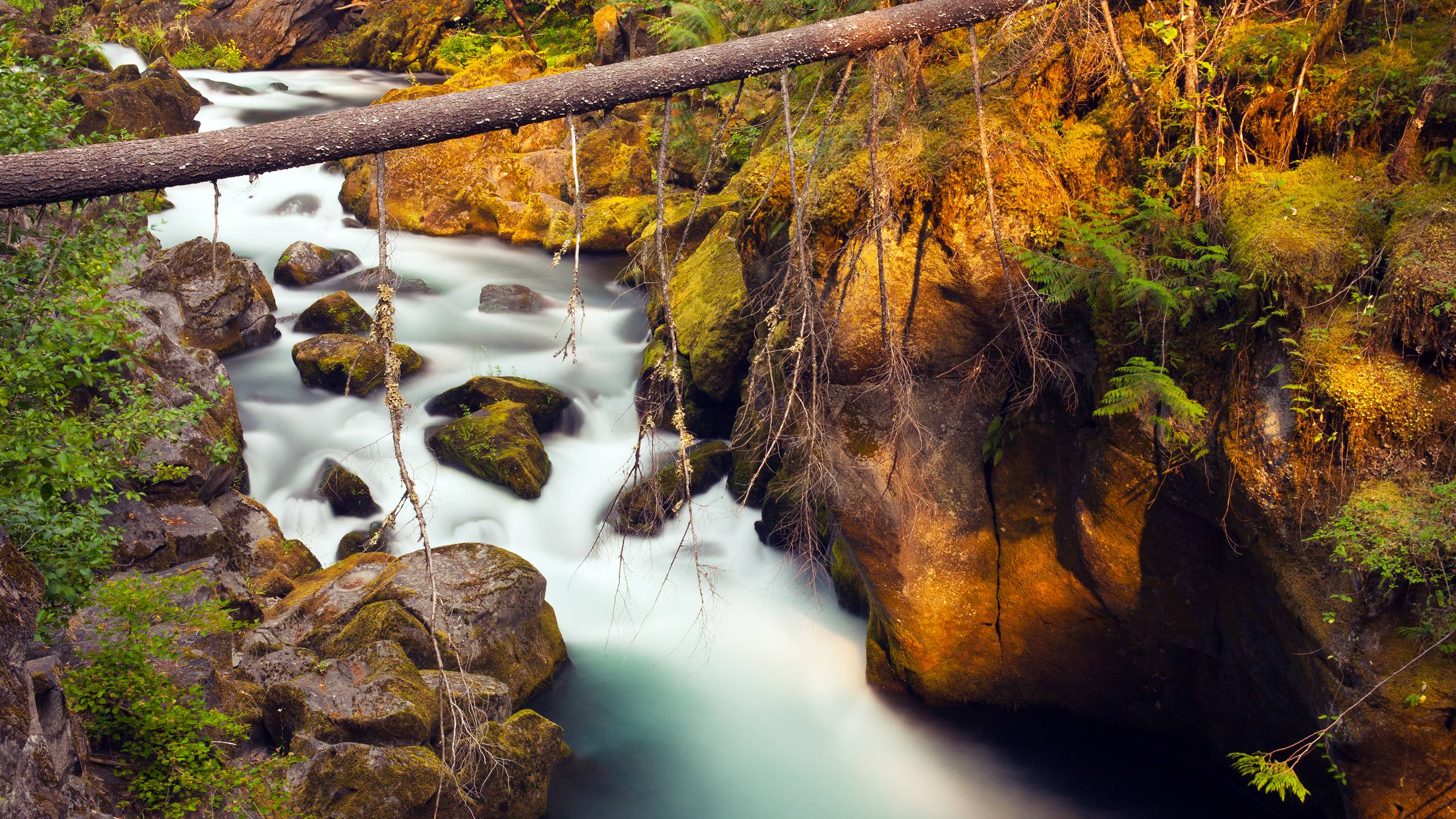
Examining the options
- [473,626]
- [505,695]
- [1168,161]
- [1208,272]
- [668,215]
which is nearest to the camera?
[1208,272]

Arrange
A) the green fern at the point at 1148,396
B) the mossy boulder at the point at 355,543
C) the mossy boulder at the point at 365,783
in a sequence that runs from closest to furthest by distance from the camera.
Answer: the green fern at the point at 1148,396 < the mossy boulder at the point at 365,783 < the mossy boulder at the point at 355,543

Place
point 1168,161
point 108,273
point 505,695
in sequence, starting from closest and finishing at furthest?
point 108,273 < point 1168,161 < point 505,695

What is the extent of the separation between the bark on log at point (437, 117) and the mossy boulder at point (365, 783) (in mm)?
4356

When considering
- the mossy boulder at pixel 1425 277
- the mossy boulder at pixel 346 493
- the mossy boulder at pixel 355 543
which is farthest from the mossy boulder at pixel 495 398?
the mossy boulder at pixel 1425 277

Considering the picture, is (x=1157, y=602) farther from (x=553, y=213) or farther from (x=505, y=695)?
(x=553, y=213)

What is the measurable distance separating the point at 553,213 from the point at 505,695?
1240cm

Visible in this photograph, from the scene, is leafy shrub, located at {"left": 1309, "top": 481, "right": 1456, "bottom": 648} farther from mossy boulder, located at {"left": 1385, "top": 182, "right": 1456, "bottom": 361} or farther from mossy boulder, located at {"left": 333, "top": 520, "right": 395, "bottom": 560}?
A: mossy boulder, located at {"left": 333, "top": 520, "right": 395, "bottom": 560}

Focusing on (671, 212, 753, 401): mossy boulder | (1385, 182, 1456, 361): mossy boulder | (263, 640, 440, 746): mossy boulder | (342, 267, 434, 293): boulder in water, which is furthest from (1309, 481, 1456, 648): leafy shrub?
(342, 267, 434, 293): boulder in water

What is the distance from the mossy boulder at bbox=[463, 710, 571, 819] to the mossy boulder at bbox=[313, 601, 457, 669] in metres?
1.12

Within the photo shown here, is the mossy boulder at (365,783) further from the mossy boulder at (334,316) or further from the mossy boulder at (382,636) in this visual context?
the mossy boulder at (334,316)

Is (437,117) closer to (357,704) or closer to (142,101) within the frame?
(357,704)

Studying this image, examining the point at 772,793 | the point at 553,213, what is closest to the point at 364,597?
the point at 772,793

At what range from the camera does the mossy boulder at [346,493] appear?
38.3 feet

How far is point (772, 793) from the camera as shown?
336 inches
